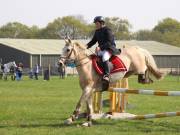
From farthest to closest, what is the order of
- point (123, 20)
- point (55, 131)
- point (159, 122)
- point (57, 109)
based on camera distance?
point (123, 20) < point (57, 109) < point (159, 122) < point (55, 131)

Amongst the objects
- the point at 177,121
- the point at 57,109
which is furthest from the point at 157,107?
the point at 177,121

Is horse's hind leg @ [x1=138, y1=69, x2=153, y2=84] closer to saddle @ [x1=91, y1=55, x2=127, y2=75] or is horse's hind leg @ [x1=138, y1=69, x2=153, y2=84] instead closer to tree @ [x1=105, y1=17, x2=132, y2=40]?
saddle @ [x1=91, y1=55, x2=127, y2=75]

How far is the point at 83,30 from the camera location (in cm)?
12175

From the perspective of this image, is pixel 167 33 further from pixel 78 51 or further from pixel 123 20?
pixel 78 51

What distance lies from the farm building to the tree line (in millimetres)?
30513

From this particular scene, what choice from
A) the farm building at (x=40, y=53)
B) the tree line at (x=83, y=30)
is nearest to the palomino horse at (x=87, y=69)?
the farm building at (x=40, y=53)

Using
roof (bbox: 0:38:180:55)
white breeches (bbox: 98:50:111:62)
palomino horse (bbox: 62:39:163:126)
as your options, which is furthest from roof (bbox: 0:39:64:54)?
white breeches (bbox: 98:50:111:62)

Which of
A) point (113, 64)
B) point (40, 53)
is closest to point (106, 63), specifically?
point (113, 64)

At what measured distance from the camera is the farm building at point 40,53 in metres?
74.8

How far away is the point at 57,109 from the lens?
57.4 ft

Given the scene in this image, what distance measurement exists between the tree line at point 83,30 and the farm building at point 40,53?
3051 centimetres

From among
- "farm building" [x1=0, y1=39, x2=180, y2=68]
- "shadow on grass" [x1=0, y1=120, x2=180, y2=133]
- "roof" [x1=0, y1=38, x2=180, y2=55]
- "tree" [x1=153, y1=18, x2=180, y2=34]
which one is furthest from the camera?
"tree" [x1=153, y1=18, x2=180, y2=34]

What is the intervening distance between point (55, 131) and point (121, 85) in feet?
12.2

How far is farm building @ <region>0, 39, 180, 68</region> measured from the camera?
Result: 74.8 metres
